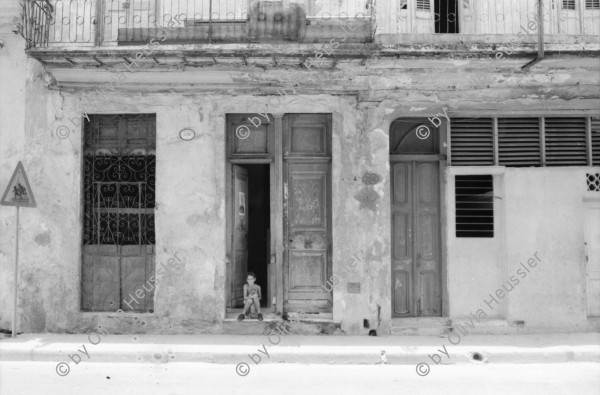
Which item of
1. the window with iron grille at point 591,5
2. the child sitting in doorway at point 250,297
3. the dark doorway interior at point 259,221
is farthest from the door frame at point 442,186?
the window with iron grille at point 591,5

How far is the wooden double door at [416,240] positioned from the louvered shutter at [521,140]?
117 cm

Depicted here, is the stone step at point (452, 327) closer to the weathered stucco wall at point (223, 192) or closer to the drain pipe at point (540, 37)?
the weathered stucco wall at point (223, 192)

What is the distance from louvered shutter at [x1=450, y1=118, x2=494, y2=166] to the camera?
10.5 metres

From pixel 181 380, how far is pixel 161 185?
3.82m

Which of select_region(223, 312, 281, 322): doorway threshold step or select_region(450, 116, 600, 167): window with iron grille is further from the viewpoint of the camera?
select_region(450, 116, 600, 167): window with iron grille

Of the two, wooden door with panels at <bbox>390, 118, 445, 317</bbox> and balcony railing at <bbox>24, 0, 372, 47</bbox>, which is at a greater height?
balcony railing at <bbox>24, 0, 372, 47</bbox>

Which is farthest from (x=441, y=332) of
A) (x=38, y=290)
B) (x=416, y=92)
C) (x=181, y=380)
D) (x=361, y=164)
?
(x=38, y=290)

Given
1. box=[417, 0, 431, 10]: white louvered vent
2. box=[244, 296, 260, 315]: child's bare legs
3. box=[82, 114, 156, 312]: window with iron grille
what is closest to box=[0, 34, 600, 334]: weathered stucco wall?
box=[82, 114, 156, 312]: window with iron grille

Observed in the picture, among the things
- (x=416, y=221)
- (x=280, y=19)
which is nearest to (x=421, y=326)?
(x=416, y=221)

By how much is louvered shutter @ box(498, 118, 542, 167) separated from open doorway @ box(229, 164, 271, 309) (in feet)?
13.7

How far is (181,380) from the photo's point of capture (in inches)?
287

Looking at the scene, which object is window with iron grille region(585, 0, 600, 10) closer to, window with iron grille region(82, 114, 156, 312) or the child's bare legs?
the child's bare legs

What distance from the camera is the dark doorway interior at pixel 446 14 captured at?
10.5 metres

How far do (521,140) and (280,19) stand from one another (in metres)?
4.46
